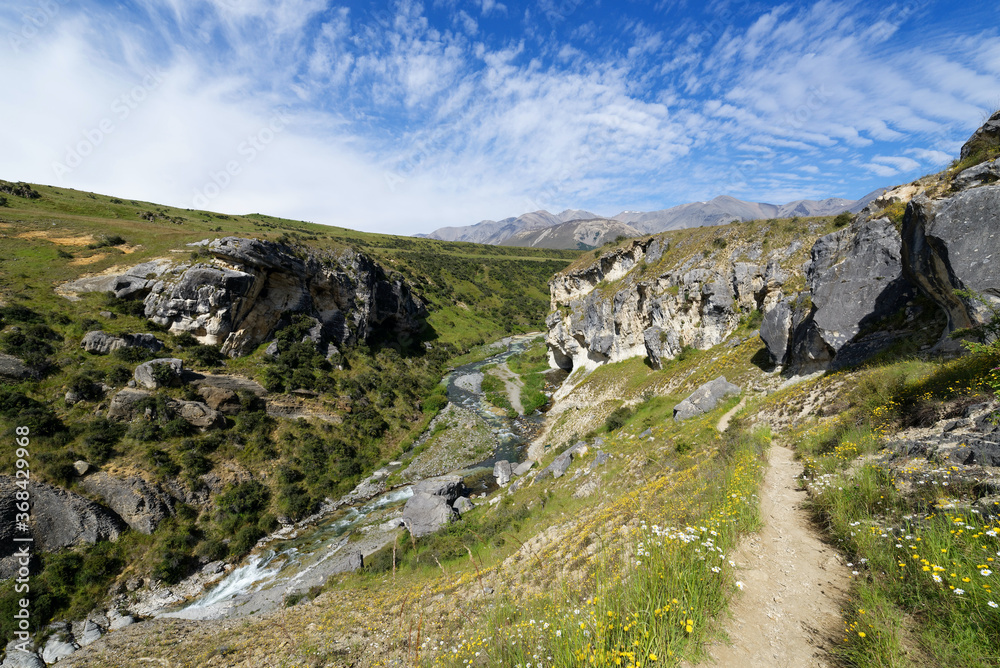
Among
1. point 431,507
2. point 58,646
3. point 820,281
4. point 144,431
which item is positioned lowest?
point 58,646

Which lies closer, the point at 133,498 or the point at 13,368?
the point at 133,498

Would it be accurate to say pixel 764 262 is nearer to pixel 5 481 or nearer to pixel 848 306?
pixel 848 306

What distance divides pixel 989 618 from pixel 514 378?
1958 inches

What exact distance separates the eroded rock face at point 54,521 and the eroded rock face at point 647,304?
38.4m

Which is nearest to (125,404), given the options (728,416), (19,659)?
(19,659)

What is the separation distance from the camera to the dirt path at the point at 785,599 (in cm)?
419

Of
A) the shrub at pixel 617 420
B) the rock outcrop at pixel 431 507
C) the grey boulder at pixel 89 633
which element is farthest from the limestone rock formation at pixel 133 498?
the shrub at pixel 617 420

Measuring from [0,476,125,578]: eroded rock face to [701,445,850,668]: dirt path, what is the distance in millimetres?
28644

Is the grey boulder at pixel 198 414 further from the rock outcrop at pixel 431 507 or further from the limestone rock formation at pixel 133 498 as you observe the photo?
the rock outcrop at pixel 431 507

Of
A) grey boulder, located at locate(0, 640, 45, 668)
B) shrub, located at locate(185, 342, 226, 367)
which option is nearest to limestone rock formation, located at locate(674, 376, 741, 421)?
grey boulder, located at locate(0, 640, 45, 668)

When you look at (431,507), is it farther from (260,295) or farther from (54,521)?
(260,295)

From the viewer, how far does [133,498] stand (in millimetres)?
20594

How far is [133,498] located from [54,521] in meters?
2.95

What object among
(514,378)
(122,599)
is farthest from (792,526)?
(514,378)
